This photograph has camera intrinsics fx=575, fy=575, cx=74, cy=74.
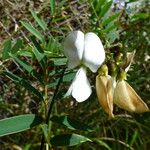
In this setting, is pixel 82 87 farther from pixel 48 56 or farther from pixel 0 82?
pixel 0 82

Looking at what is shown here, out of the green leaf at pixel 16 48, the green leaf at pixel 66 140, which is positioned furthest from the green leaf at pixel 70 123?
the green leaf at pixel 16 48

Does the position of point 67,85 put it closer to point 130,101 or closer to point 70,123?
point 70,123

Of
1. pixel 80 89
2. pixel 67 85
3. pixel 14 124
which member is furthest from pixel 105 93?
pixel 67 85

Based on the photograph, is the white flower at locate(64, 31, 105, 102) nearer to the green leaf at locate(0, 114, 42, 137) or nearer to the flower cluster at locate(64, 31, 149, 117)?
the flower cluster at locate(64, 31, 149, 117)

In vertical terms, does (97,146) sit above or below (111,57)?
below

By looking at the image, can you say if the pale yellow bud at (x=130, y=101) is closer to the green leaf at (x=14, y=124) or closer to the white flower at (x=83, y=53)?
the white flower at (x=83, y=53)

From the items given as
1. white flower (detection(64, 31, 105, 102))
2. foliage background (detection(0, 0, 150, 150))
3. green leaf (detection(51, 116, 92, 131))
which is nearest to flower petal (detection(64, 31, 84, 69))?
white flower (detection(64, 31, 105, 102))

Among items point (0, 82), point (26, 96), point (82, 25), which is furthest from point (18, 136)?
point (82, 25)
